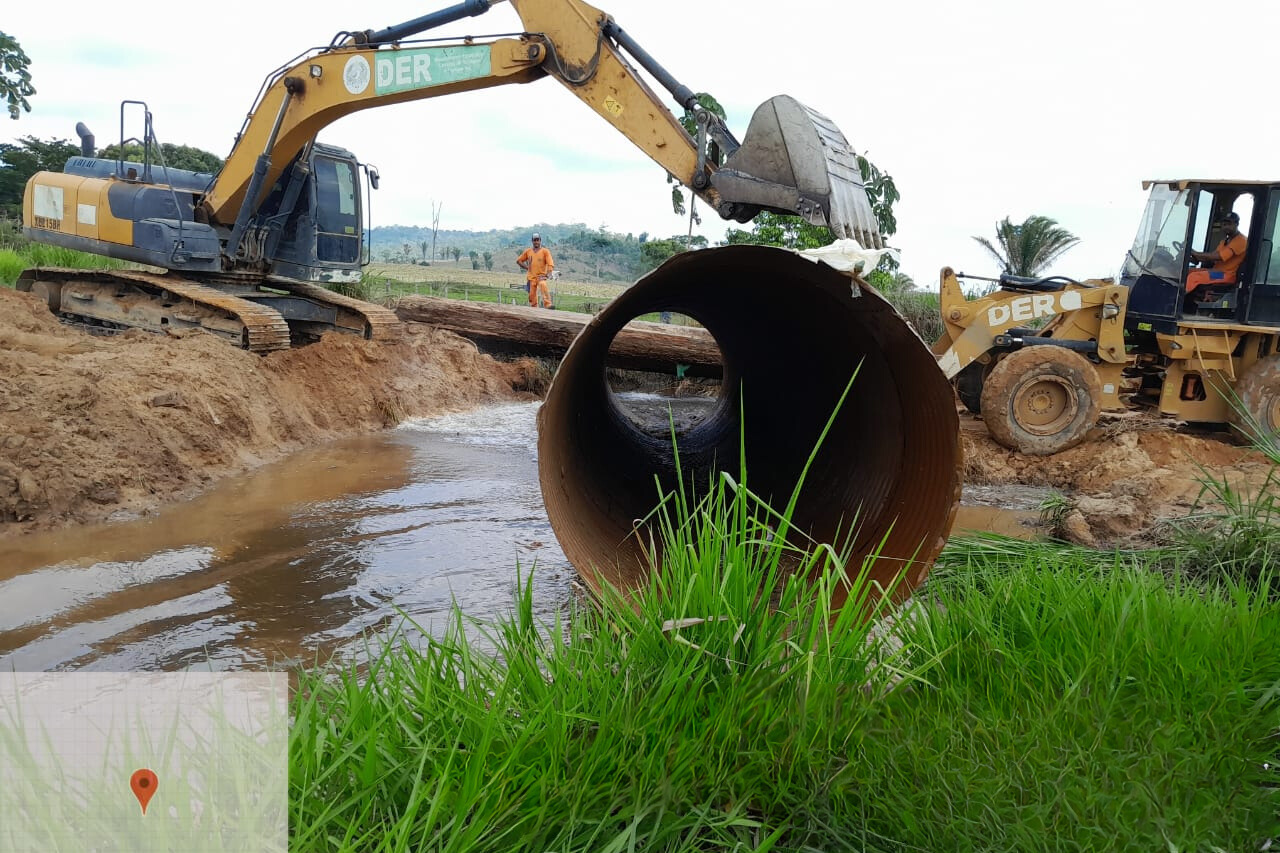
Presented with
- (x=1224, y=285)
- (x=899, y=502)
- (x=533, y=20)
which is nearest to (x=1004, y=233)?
(x=1224, y=285)

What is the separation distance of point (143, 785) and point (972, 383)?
32.5 feet

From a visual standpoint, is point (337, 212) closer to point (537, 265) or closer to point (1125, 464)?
point (537, 265)

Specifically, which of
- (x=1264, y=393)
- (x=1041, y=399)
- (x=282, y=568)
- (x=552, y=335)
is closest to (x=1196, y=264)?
(x=1264, y=393)

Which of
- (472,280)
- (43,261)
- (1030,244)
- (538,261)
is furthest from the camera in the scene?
(472,280)

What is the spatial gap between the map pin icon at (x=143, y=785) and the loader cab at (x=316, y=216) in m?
9.57

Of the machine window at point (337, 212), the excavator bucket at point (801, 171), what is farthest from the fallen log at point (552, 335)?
the excavator bucket at point (801, 171)

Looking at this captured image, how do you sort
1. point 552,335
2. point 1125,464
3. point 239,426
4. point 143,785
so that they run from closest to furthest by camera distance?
point 143,785, point 239,426, point 1125,464, point 552,335

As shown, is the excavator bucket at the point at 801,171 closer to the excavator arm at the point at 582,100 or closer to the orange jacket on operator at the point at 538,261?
the excavator arm at the point at 582,100

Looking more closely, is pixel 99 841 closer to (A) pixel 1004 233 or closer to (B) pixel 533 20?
(B) pixel 533 20

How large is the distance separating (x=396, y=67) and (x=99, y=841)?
792cm

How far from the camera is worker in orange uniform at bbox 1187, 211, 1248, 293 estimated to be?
957 centimetres

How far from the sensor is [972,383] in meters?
10.3

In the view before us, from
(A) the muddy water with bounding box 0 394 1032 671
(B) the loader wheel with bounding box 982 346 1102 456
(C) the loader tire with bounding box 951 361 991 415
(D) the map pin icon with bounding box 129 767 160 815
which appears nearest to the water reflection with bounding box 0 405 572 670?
(A) the muddy water with bounding box 0 394 1032 671

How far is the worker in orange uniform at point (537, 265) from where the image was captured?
540 inches
